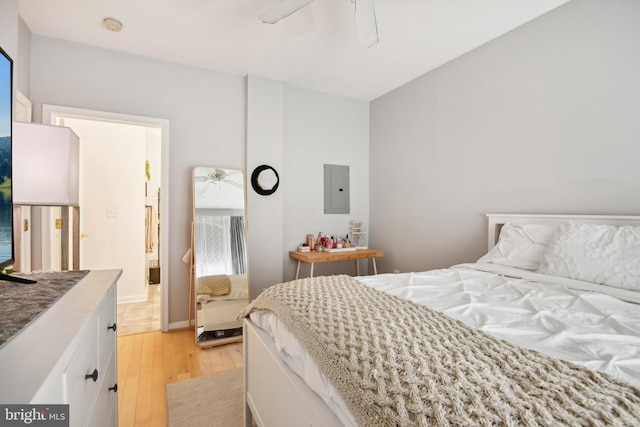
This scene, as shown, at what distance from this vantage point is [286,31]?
8.20 feet

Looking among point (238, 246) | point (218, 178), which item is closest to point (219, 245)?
point (238, 246)

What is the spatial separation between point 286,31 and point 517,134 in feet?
6.81

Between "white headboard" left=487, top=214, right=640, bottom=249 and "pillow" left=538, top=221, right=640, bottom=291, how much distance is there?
0.14m

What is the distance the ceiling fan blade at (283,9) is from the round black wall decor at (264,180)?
1.58 metres

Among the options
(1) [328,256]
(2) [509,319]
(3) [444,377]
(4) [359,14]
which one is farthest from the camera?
(1) [328,256]

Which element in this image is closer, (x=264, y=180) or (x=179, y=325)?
(x=179, y=325)

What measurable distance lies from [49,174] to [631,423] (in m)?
2.02

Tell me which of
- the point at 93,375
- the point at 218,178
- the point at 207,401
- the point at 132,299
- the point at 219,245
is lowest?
the point at 207,401

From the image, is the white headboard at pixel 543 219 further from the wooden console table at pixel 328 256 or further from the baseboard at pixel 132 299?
the baseboard at pixel 132 299

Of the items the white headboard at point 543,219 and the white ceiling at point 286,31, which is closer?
the white headboard at point 543,219

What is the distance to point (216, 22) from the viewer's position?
2389mm

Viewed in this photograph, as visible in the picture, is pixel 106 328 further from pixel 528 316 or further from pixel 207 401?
pixel 528 316

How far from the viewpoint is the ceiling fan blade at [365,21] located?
6.37ft

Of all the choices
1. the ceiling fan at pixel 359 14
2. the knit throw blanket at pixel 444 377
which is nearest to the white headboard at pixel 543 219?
the knit throw blanket at pixel 444 377
